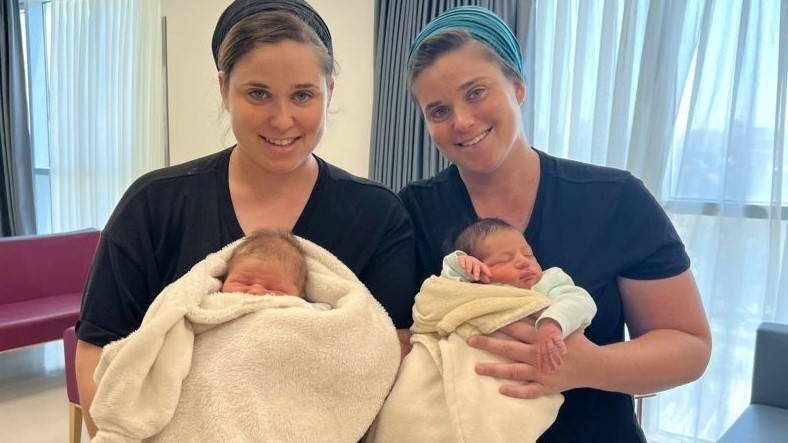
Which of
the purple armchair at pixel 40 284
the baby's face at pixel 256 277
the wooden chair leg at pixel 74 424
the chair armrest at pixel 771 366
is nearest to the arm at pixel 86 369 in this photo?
the baby's face at pixel 256 277

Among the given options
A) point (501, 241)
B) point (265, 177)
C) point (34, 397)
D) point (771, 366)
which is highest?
point (265, 177)

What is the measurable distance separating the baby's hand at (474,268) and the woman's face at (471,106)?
21cm

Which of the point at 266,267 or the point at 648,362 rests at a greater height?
the point at 266,267

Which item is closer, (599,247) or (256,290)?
(256,290)

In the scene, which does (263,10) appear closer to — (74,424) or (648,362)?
(648,362)

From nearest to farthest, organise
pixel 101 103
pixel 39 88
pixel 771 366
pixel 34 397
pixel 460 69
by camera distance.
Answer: pixel 460 69 → pixel 771 366 → pixel 34 397 → pixel 101 103 → pixel 39 88

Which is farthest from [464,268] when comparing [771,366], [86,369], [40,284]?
[40,284]

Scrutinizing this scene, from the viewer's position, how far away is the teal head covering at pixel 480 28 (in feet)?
4.33

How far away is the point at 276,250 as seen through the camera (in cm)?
121

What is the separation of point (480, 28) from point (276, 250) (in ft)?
1.98

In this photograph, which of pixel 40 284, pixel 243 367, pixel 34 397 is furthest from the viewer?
pixel 40 284

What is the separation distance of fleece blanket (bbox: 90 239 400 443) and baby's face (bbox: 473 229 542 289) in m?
0.23

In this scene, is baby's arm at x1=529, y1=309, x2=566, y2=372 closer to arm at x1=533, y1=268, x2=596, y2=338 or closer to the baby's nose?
arm at x1=533, y1=268, x2=596, y2=338

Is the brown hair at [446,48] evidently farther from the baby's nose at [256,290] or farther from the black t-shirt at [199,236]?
the baby's nose at [256,290]
